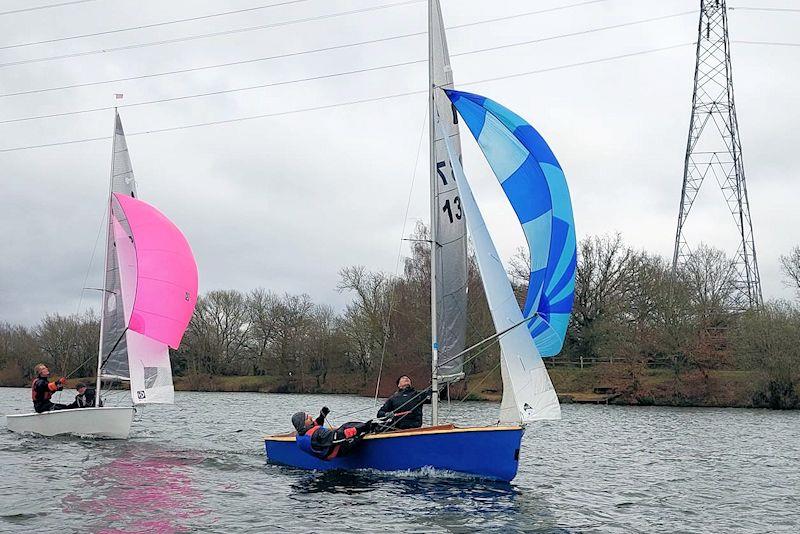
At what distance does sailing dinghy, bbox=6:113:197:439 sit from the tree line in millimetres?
13787

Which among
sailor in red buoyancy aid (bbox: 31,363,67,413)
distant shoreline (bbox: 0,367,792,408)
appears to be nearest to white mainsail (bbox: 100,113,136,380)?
sailor in red buoyancy aid (bbox: 31,363,67,413)

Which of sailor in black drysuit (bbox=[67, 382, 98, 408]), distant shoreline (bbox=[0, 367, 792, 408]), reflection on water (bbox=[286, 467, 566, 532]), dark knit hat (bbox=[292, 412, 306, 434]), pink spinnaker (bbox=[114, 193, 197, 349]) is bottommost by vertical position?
reflection on water (bbox=[286, 467, 566, 532])

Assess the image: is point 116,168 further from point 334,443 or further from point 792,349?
point 792,349

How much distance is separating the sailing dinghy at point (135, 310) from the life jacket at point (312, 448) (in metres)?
5.61

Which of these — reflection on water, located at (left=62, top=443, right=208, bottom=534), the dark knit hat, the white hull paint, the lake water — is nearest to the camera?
reflection on water, located at (left=62, top=443, right=208, bottom=534)

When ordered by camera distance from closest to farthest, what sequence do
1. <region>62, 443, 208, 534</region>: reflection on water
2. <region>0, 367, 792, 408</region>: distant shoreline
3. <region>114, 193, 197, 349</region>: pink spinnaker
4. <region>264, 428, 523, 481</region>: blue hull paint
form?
1. <region>62, 443, 208, 534</region>: reflection on water
2. <region>264, 428, 523, 481</region>: blue hull paint
3. <region>114, 193, 197, 349</region>: pink spinnaker
4. <region>0, 367, 792, 408</region>: distant shoreline

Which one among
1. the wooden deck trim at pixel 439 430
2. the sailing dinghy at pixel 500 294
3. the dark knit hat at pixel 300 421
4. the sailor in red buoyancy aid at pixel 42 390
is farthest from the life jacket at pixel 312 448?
the sailor in red buoyancy aid at pixel 42 390

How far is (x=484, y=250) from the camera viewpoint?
1365 centimetres

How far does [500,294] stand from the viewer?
1355 cm

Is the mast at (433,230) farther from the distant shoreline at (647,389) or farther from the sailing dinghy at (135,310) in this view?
the distant shoreline at (647,389)

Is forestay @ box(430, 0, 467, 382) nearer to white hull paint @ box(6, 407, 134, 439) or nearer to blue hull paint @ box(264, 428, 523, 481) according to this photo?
blue hull paint @ box(264, 428, 523, 481)

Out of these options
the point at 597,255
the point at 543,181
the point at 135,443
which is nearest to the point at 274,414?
the point at 135,443

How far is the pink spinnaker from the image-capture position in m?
19.4

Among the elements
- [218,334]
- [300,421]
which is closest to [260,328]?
[218,334]
